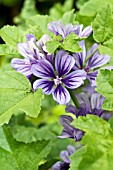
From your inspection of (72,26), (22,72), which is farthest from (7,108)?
(72,26)

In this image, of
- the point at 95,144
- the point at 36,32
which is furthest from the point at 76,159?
the point at 36,32

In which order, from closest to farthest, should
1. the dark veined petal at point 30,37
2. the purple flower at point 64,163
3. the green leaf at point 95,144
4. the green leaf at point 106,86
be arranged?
the green leaf at point 95,144
the green leaf at point 106,86
the dark veined petal at point 30,37
the purple flower at point 64,163

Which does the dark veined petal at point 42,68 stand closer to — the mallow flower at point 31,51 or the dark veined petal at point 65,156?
the mallow flower at point 31,51

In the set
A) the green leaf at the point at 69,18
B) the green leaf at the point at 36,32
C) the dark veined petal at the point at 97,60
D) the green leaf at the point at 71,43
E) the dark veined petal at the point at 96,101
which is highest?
the green leaf at the point at 69,18

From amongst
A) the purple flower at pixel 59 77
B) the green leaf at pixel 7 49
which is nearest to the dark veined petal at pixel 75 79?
the purple flower at pixel 59 77

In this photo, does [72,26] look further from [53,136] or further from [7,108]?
[53,136]
